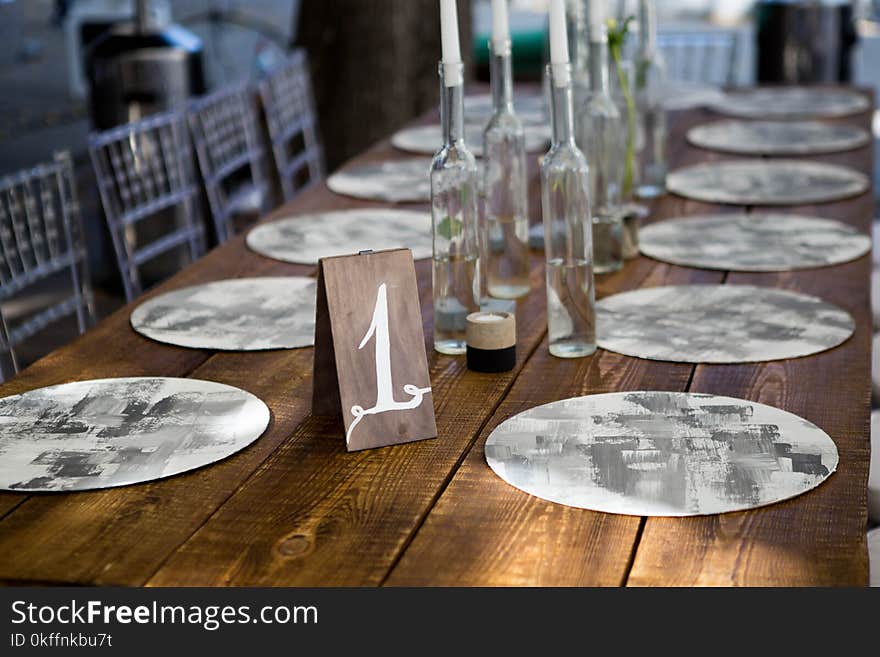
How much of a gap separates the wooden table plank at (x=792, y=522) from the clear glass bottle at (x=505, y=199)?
41 cm

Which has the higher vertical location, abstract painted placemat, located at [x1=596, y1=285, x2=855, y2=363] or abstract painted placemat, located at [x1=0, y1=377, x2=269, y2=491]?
abstract painted placemat, located at [x1=0, y1=377, x2=269, y2=491]

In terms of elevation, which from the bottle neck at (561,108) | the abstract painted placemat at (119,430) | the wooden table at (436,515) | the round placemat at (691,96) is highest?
the bottle neck at (561,108)

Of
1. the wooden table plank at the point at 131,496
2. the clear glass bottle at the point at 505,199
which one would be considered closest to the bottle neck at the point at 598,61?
the clear glass bottle at the point at 505,199

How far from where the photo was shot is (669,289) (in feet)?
6.41

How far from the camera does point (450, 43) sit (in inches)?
61.6

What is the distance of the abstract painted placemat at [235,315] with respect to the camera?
1.77 meters

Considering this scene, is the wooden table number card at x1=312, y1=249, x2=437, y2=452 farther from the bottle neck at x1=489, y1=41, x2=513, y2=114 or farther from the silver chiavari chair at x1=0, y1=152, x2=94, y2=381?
the silver chiavari chair at x1=0, y1=152, x2=94, y2=381

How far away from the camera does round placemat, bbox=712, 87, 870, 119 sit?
10.8ft

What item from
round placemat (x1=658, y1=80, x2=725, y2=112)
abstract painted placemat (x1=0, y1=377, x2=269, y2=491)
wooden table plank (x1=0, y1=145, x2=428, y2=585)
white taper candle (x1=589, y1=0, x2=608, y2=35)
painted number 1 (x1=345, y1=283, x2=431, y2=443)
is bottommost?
wooden table plank (x1=0, y1=145, x2=428, y2=585)

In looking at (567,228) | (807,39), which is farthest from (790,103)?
(567,228)

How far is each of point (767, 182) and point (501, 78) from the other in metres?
0.91

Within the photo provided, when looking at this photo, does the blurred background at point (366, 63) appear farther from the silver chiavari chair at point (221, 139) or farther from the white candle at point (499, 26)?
the white candle at point (499, 26)

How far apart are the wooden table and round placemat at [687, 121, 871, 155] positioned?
1323 millimetres

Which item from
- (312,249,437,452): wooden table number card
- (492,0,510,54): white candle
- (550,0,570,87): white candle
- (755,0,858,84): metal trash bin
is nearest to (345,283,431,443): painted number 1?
(312,249,437,452): wooden table number card
